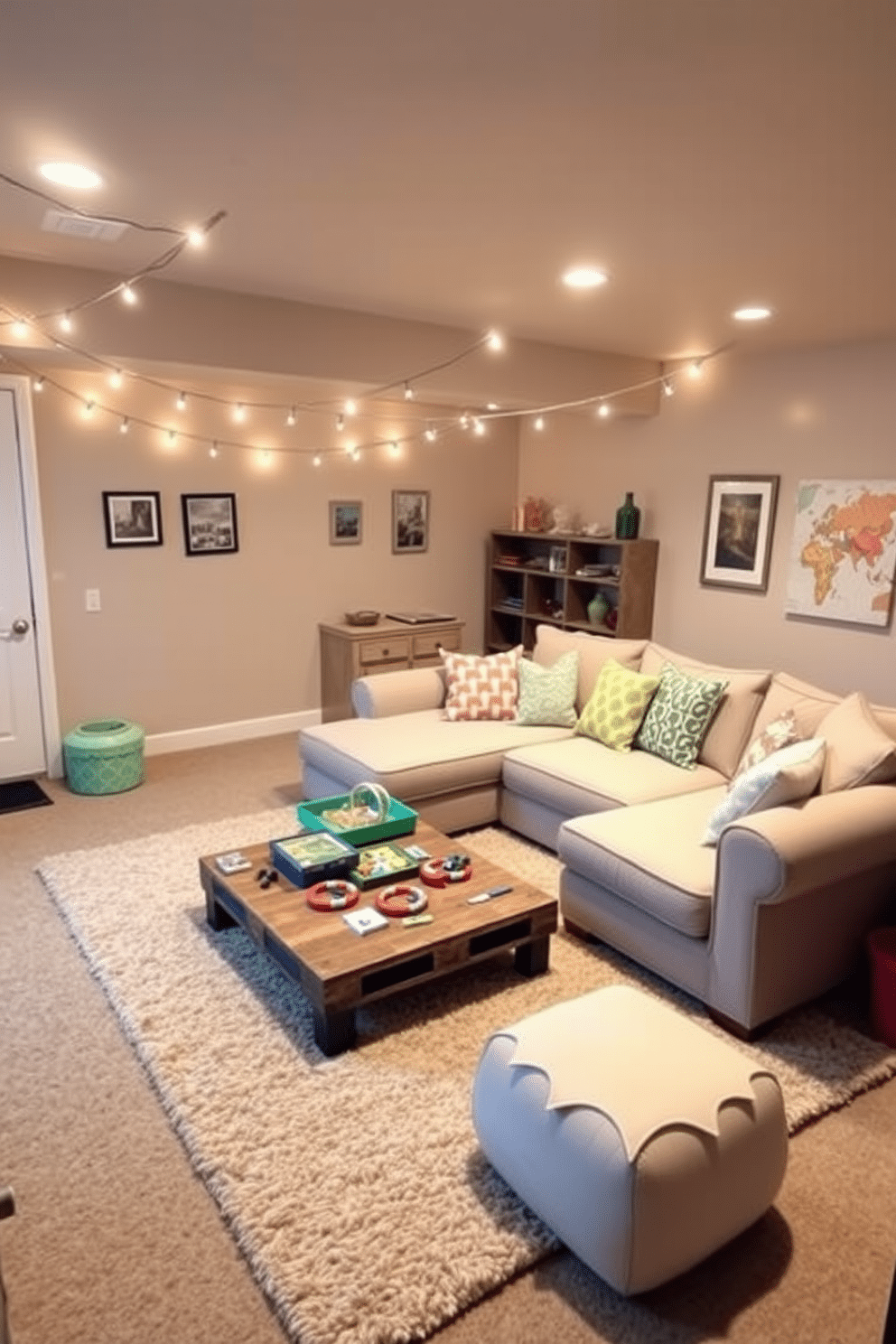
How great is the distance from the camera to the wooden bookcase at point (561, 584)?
18.3ft

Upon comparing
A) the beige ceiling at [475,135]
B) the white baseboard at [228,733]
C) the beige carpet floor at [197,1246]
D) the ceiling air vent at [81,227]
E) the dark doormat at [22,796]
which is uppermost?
the ceiling air vent at [81,227]

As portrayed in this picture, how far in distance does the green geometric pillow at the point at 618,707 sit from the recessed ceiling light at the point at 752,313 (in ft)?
5.58

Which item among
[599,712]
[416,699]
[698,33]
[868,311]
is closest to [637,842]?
[599,712]

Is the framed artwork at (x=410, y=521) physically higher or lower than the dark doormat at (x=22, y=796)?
higher

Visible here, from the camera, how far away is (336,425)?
541 cm

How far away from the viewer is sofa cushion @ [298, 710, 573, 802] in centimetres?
369

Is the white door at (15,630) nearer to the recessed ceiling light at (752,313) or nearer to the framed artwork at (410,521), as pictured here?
the framed artwork at (410,521)

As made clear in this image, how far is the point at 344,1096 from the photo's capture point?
227 cm

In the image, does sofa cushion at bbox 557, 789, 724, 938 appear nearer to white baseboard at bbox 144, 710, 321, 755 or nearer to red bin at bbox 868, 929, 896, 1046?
red bin at bbox 868, 929, 896, 1046

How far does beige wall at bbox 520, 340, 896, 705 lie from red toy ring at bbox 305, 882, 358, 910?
326cm

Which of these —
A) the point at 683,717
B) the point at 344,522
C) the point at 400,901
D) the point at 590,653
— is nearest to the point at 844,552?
the point at 590,653

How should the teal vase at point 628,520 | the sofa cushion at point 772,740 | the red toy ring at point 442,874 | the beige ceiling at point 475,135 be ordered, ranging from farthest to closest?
1. the teal vase at point 628,520
2. the sofa cushion at point 772,740
3. the red toy ring at point 442,874
4. the beige ceiling at point 475,135

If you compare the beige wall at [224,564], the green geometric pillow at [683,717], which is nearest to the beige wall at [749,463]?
the beige wall at [224,564]

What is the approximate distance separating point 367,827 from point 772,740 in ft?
5.12
